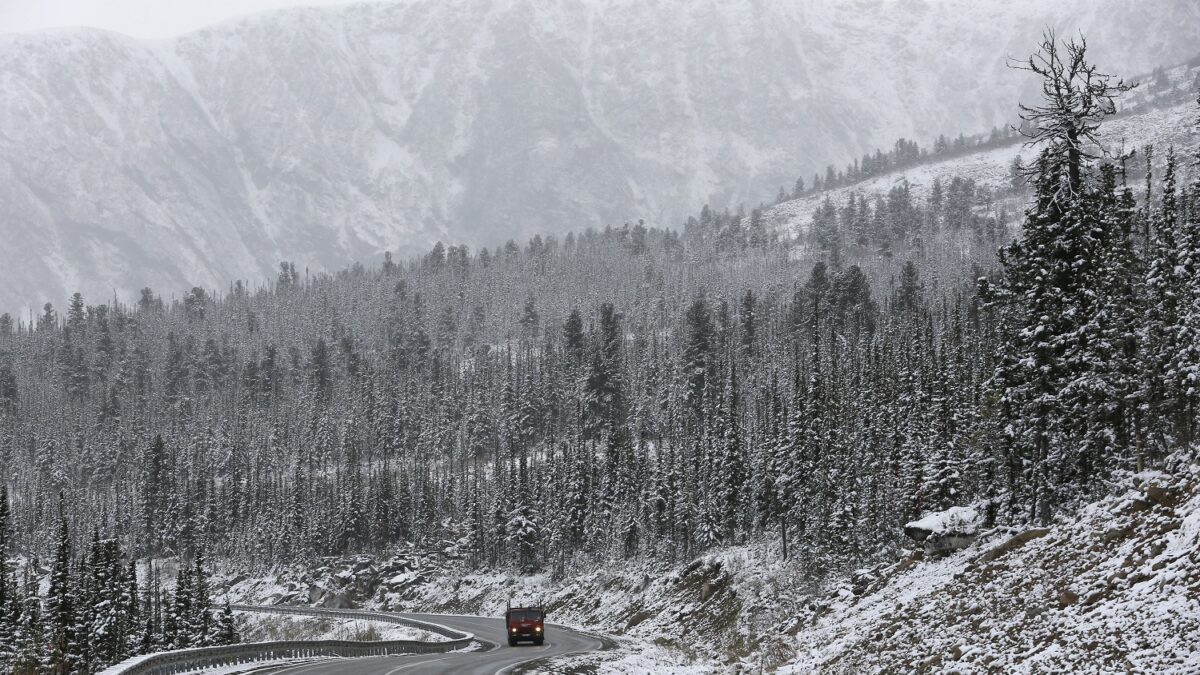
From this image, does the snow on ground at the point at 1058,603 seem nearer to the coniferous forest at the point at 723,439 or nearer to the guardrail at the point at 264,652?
the coniferous forest at the point at 723,439

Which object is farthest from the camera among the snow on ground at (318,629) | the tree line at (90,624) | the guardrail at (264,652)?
the snow on ground at (318,629)

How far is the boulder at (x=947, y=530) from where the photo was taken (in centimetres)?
3650

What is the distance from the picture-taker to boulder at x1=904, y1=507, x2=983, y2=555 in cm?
3650

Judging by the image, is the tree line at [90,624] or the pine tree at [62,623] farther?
the pine tree at [62,623]

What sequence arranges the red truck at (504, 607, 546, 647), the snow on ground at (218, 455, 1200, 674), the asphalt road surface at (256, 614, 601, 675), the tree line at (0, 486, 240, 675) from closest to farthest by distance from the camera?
the snow on ground at (218, 455, 1200, 674) → the asphalt road surface at (256, 614, 601, 675) → the red truck at (504, 607, 546, 647) → the tree line at (0, 486, 240, 675)

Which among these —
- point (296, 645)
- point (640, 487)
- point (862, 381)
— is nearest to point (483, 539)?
point (640, 487)

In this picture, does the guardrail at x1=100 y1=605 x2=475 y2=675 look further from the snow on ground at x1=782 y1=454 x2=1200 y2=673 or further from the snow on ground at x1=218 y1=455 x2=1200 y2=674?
the snow on ground at x1=782 y1=454 x2=1200 y2=673

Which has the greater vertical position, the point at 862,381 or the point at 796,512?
the point at 862,381

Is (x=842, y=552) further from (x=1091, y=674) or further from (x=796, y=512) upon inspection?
(x=1091, y=674)

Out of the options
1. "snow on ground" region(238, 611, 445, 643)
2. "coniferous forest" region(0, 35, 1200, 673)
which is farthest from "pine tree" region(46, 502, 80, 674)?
"snow on ground" region(238, 611, 445, 643)

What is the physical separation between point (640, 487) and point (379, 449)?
3015 inches

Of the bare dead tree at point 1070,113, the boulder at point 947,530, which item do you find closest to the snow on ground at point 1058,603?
the boulder at point 947,530

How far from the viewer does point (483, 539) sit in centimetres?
11838

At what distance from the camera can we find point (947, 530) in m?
36.9
